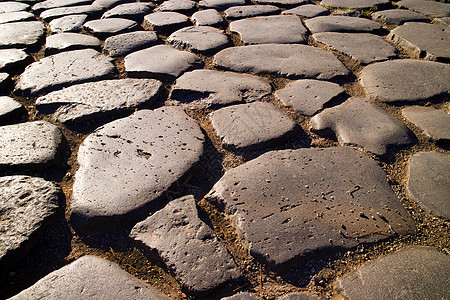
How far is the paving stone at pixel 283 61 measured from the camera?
1874 millimetres

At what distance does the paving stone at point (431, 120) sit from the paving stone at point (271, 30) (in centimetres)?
89

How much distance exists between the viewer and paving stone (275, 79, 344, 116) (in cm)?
163

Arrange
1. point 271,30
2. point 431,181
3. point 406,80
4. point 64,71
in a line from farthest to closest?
point 271,30, point 64,71, point 406,80, point 431,181

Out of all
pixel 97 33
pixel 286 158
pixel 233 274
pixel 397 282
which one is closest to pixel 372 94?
pixel 286 158

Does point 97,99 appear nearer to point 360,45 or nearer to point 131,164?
point 131,164

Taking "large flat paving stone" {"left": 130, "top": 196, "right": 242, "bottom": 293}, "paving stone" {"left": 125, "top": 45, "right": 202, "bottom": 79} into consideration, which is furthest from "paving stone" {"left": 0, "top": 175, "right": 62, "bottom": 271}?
"paving stone" {"left": 125, "top": 45, "right": 202, "bottom": 79}

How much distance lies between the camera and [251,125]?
1.50 meters

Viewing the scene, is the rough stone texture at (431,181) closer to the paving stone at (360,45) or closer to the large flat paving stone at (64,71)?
the paving stone at (360,45)

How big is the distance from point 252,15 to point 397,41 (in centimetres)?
107

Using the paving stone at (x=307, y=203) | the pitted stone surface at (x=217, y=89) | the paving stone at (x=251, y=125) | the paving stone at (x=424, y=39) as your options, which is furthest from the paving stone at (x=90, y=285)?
the paving stone at (x=424, y=39)

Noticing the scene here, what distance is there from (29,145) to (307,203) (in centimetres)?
117

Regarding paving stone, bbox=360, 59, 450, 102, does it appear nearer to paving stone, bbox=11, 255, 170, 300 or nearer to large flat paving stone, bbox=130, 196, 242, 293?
large flat paving stone, bbox=130, 196, 242, 293

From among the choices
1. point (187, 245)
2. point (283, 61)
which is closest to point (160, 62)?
point (283, 61)

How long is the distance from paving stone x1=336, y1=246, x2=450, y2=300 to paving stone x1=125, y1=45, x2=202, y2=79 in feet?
4.48
